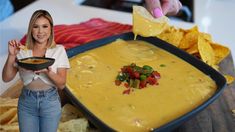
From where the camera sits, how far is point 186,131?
1111 millimetres

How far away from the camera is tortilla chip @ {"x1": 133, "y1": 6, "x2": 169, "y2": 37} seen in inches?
34.2

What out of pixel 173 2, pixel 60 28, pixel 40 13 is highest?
pixel 40 13

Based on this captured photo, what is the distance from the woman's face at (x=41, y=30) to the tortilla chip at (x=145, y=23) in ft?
1.18

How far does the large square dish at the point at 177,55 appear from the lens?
91cm

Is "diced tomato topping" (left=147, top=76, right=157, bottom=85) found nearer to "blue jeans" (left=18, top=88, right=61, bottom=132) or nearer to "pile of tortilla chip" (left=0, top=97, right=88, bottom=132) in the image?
"pile of tortilla chip" (left=0, top=97, right=88, bottom=132)

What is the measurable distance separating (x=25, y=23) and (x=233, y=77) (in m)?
0.96

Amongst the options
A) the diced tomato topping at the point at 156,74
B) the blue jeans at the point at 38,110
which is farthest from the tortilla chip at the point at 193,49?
the blue jeans at the point at 38,110

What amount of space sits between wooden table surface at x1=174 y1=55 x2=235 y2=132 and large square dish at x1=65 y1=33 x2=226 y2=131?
4.3 inches

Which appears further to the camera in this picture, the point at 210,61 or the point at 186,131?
the point at 210,61

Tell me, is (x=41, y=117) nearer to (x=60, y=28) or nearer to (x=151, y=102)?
(x=151, y=102)

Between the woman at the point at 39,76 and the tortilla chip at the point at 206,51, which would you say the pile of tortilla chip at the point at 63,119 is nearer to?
the woman at the point at 39,76

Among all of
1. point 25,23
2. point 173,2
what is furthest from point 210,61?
point 25,23

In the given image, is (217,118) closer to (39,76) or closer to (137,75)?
(137,75)

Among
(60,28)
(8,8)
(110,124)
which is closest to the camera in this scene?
(110,124)
